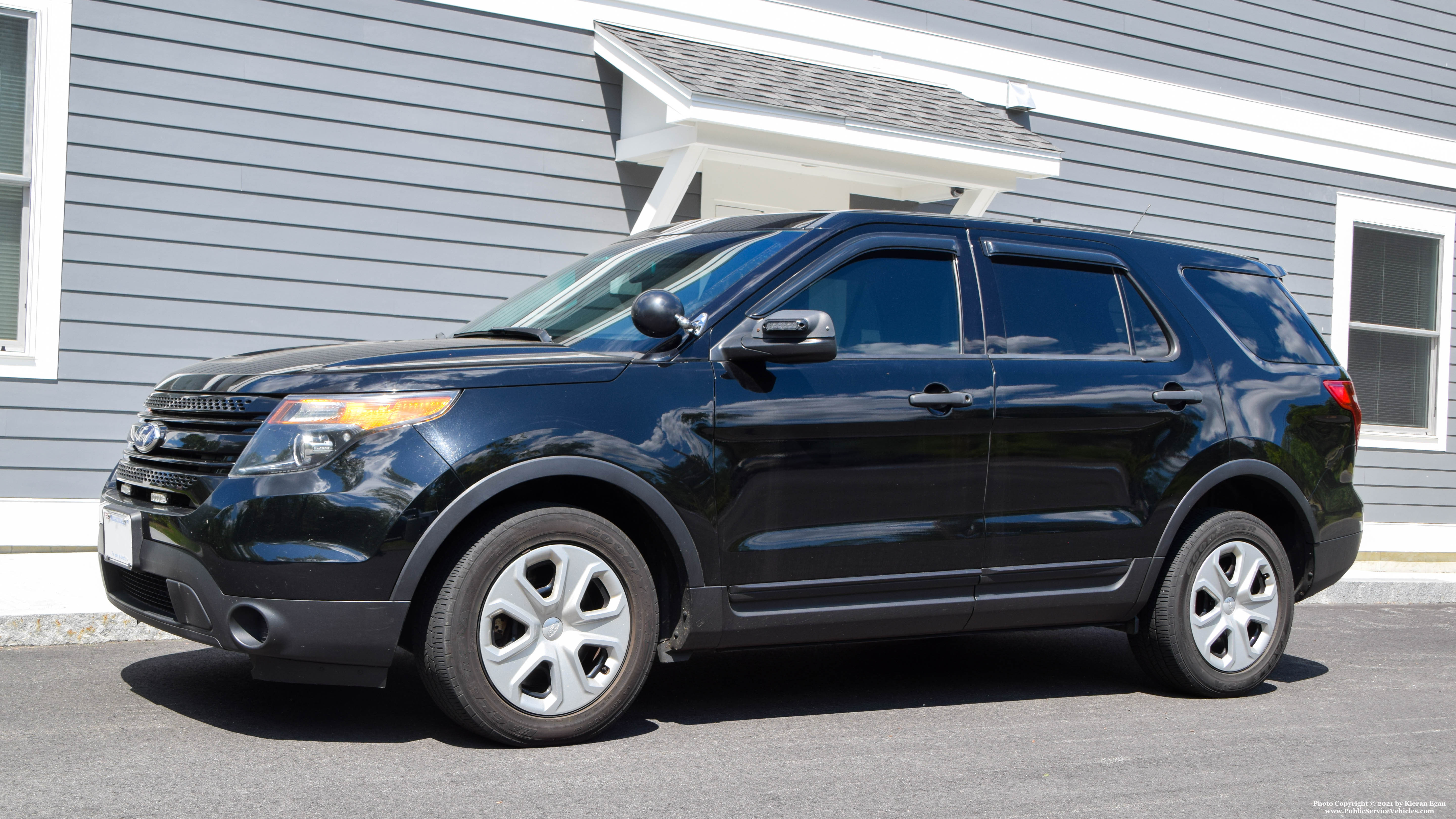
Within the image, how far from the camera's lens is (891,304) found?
476cm

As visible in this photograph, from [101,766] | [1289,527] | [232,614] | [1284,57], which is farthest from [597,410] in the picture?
[1284,57]

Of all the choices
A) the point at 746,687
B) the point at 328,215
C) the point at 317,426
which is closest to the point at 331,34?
the point at 328,215

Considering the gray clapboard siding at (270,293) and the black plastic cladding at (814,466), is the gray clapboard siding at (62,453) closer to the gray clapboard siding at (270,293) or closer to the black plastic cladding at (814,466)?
the gray clapboard siding at (270,293)

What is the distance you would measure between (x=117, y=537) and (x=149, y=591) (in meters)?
0.23

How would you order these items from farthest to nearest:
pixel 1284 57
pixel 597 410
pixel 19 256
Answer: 1. pixel 1284 57
2. pixel 19 256
3. pixel 597 410

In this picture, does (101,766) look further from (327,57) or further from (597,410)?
(327,57)

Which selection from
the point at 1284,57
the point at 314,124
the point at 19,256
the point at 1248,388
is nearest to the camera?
the point at 1248,388

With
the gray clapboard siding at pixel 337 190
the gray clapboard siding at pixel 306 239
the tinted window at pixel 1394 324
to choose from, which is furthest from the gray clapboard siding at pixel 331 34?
the tinted window at pixel 1394 324

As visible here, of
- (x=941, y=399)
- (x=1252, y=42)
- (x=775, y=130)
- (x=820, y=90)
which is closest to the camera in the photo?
(x=941, y=399)

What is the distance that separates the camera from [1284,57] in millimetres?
11961

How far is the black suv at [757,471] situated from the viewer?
3863mm

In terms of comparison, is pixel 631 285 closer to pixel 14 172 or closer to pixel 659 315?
pixel 659 315

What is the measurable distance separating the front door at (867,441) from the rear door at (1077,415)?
126 millimetres

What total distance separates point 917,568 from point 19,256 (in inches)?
230
